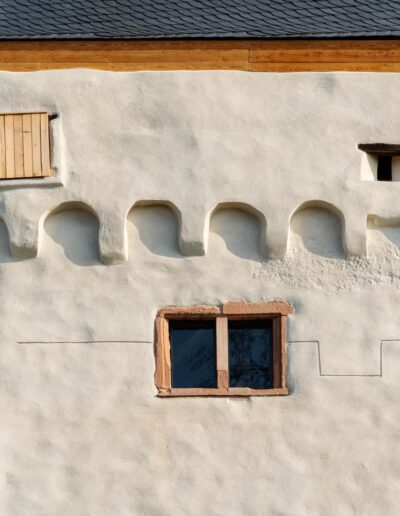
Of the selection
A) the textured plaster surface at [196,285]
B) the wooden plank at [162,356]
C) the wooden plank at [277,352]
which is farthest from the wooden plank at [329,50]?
the wooden plank at [162,356]

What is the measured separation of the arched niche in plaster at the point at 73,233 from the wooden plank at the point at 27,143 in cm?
36

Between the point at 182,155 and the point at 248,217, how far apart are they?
70 cm

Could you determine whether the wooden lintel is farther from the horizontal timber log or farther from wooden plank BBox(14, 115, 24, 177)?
wooden plank BBox(14, 115, 24, 177)

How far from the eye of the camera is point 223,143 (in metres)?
19.9

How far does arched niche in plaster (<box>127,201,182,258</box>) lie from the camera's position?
19.8m

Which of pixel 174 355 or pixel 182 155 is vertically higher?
pixel 182 155

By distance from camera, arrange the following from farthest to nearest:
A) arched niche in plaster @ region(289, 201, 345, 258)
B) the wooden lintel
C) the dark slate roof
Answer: the dark slate roof → the wooden lintel → arched niche in plaster @ region(289, 201, 345, 258)

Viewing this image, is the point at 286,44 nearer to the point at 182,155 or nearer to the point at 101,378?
the point at 182,155

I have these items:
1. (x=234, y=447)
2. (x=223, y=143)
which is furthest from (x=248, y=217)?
(x=234, y=447)

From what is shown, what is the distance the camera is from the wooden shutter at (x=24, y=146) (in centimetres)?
1989

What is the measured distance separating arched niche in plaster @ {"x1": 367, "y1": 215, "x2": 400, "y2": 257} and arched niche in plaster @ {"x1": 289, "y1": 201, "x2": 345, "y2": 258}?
0.75ft

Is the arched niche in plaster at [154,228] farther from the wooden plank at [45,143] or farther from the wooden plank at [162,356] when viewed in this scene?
the wooden plank at [45,143]

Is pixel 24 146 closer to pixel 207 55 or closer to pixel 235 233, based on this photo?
pixel 207 55

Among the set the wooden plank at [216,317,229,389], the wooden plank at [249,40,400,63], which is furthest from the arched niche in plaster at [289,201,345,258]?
the wooden plank at [249,40,400,63]
